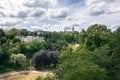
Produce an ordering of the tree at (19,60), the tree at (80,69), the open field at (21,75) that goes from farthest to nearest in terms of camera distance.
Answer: the tree at (19,60), the open field at (21,75), the tree at (80,69)

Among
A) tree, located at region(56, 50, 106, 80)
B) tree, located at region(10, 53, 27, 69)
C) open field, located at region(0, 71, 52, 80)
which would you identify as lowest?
open field, located at region(0, 71, 52, 80)

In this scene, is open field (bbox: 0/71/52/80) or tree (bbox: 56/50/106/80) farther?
open field (bbox: 0/71/52/80)

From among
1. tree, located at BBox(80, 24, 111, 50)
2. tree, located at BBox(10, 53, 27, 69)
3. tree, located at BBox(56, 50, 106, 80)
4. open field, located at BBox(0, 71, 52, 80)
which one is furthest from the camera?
tree, located at BBox(10, 53, 27, 69)

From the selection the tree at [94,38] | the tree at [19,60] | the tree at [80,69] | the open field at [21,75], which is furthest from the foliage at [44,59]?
the tree at [80,69]

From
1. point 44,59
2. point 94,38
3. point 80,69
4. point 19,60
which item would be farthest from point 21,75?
point 80,69

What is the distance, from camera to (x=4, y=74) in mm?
97188

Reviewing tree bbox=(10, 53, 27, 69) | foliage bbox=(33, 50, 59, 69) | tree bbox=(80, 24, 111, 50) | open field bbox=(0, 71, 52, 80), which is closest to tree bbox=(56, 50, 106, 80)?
tree bbox=(80, 24, 111, 50)

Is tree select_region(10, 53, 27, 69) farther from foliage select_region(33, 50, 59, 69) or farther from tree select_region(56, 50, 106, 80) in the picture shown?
tree select_region(56, 50, 106, 80)

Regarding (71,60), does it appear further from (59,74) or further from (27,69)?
(27,69)

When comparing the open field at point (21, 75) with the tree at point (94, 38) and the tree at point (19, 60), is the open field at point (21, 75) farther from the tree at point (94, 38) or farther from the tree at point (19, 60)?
the tree at point (94, 38)

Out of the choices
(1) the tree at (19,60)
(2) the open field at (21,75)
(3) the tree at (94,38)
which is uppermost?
(3) the tree at (94,38)

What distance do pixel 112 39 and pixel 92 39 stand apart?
691 cm

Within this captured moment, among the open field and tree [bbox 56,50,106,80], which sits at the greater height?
tree [bbox 56,50,106,80]

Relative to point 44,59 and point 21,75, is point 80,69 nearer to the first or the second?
point 21,75
